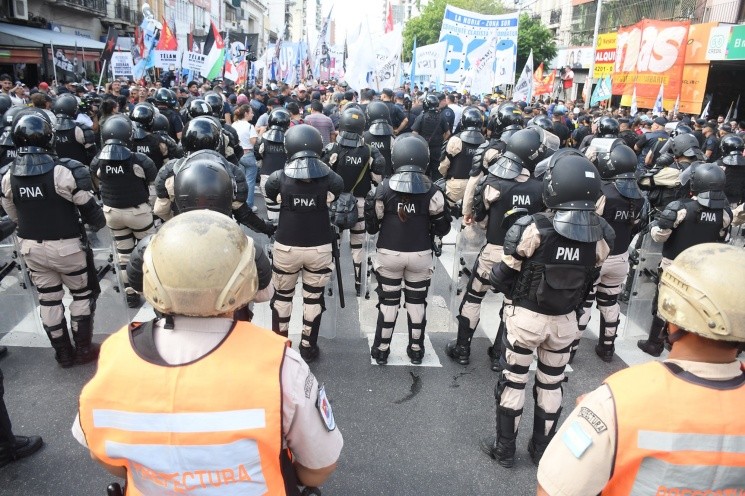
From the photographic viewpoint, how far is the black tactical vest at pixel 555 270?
11.6 ft

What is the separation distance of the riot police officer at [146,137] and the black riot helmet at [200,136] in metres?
2.57

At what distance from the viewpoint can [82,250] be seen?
4918 mm

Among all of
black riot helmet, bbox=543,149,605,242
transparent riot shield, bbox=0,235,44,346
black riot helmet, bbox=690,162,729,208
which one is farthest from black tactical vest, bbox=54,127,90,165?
black riot helmet, bbox=690,162,729,208

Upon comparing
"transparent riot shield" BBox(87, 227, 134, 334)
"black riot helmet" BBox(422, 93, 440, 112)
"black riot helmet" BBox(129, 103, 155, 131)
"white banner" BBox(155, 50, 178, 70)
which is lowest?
"transparent riot shield" BBox(87, 227, 134, 334)

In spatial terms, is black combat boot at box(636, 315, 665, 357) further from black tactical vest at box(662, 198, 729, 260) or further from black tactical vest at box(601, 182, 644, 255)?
black tactical vest at box(601, 182, 644, 255)

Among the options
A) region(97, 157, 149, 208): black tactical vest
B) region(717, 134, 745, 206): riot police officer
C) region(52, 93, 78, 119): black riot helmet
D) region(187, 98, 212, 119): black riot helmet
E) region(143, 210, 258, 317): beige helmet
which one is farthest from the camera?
region(52, 93, 78, 119): black riot helmet

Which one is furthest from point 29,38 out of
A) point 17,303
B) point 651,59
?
point 651,59

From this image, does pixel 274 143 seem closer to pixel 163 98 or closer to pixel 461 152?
pixel 461 152

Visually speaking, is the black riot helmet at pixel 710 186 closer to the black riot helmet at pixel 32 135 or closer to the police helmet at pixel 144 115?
the black riot helmet at pixel 32 135

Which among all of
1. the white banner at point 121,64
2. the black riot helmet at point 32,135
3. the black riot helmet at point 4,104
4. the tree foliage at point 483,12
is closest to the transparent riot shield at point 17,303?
the black riot helmet at point 32,135

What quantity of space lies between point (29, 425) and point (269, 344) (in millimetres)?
3487

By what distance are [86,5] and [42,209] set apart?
104ft

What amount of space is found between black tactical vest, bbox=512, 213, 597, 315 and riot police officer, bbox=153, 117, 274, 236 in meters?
2.40

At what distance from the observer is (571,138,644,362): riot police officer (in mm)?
5047
